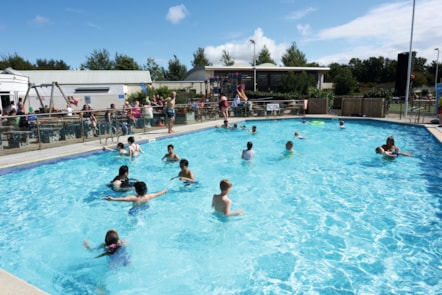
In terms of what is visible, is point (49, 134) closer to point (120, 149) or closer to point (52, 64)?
point (120, 149)

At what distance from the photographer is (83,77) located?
3603 cm

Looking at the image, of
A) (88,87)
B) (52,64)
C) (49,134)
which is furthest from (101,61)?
(49,134)

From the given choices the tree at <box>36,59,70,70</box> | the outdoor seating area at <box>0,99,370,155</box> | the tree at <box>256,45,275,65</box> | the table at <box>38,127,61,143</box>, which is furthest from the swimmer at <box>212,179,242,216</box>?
the tree at <box>36,59,70,70</box>

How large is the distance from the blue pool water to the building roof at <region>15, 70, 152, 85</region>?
29.0 metres

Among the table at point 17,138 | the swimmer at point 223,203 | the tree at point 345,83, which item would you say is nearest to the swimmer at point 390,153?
the swimmer at point 223,203

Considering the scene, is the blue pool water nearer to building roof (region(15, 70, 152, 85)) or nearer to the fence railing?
the fence railing

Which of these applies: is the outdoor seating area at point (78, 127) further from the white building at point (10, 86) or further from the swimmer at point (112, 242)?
the swimmer at point (112, 242)

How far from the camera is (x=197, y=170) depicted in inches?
358

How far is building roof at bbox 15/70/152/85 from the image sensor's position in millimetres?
34938

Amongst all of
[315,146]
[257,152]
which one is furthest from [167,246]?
[315,146]

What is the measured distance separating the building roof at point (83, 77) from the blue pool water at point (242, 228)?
95.3 feet

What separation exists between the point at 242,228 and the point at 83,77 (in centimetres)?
3626

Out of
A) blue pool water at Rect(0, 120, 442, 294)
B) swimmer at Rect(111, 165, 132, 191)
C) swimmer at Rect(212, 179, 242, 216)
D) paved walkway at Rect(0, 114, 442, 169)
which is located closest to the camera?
blue pool water at Rect(0, 120, 442, 294)

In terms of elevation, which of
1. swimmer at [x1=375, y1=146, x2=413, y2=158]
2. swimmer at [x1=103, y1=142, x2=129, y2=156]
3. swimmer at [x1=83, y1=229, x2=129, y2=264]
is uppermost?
swimmer at [x1=103, y1=142, x2=129, y2=156]
